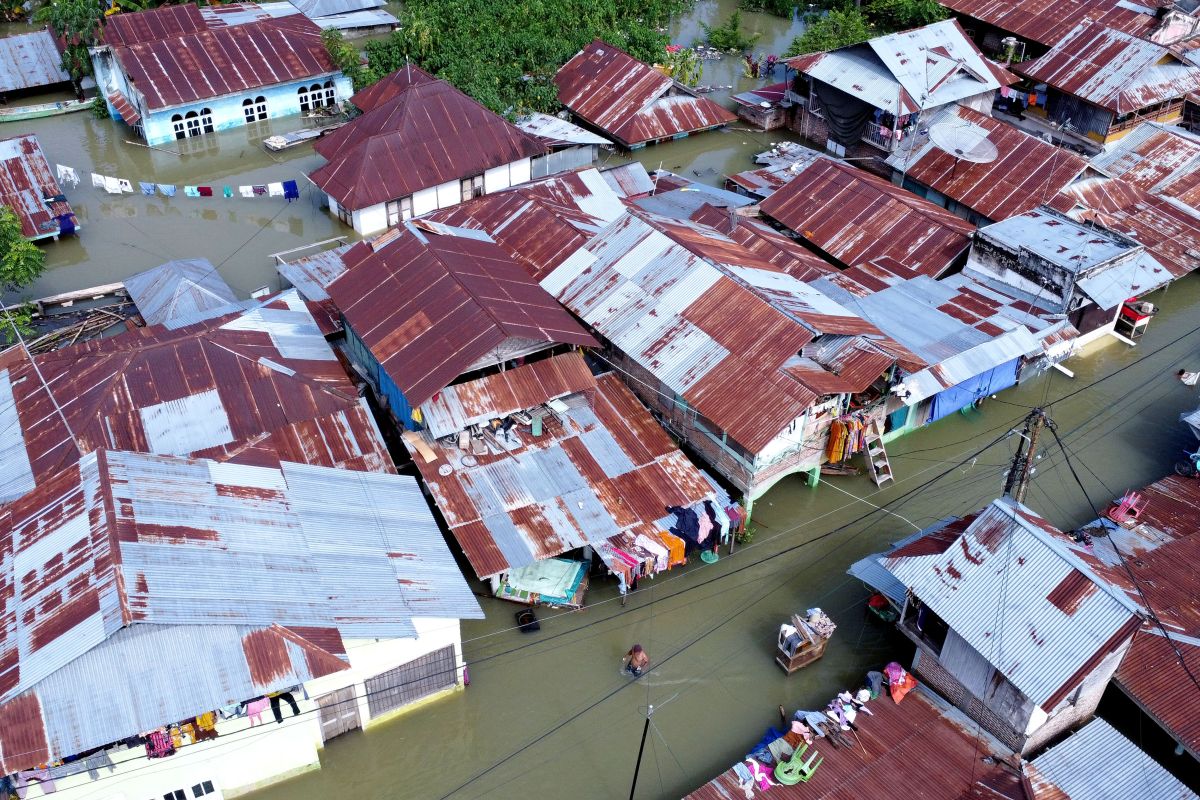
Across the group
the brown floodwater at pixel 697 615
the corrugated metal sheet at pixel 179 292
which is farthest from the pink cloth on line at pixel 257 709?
the corrugated metal sheet at pixel 179 292

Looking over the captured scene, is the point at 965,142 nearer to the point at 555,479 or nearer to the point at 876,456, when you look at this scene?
the point at 876,456

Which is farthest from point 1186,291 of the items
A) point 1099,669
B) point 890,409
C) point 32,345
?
point 32,345

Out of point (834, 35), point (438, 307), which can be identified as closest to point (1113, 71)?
point (834, 35)

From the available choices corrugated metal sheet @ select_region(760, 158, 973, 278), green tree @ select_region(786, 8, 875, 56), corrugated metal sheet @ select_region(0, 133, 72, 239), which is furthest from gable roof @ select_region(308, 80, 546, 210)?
green tree @ select_region(786, 8, 875, 56)

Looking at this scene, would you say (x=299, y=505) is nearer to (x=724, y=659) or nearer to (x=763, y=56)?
(x=724, y=659)

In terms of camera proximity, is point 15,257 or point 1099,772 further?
point 15,257

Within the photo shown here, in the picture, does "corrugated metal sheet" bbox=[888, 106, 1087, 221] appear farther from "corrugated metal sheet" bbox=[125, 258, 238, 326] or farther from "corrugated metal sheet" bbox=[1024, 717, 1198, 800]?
"corrugated metal sheet" bbox=[125, 258, 238, 326]
